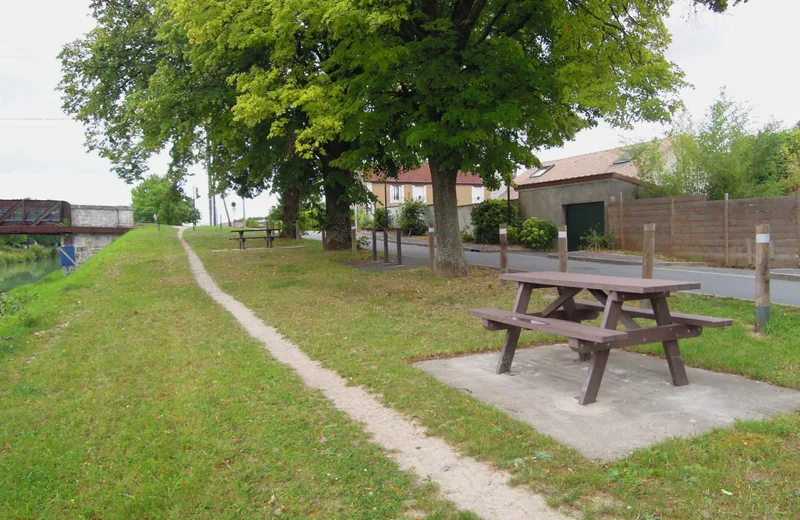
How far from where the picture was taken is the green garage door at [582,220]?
75.8ft

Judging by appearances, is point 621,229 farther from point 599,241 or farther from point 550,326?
point 550,326

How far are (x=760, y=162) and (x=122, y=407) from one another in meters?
21.0

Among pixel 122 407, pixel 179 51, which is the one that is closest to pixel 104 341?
pixel 122 407

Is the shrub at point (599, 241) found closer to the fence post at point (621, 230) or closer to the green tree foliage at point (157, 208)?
the fence post at point (621, 230)

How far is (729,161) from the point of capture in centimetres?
1967

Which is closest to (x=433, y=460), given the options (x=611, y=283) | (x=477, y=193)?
(x=611, y=283)

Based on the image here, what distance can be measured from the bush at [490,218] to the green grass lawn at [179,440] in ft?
66.8

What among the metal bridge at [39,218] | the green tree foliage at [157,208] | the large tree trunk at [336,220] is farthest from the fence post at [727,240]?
the green tree foliage at [157,208]

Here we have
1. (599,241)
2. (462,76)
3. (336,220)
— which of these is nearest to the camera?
(462,76)

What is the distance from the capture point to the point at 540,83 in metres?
12.0

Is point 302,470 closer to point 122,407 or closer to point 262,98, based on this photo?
point 122,407

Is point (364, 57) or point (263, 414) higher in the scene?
point (364, 57)

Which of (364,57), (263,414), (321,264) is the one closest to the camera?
(263,414)

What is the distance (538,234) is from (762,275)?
16979 millimetres
